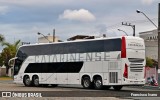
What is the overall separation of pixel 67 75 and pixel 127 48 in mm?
6548

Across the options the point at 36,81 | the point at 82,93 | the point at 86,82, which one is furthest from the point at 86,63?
the point at 36,81

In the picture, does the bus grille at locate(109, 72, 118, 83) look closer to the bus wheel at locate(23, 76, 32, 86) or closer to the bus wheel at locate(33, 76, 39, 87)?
the bus wheel at locate(33, 76, 39, 87)

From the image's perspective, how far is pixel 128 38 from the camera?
27.4m

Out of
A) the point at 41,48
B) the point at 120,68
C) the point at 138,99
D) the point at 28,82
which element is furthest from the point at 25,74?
the point at 138,99

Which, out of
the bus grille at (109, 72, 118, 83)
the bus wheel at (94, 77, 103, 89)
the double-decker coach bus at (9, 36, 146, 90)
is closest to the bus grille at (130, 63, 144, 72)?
the double-decker coach bus at (9, 36, 146, 90)

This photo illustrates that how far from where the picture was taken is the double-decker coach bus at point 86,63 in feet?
89.6

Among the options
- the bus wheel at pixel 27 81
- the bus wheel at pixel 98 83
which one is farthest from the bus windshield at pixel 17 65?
the bus wheel at pixel 98 83

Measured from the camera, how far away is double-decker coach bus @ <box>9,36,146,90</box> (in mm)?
27312

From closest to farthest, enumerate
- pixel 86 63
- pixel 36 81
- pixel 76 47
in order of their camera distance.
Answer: pixel 86 63, pixel 76 47, pixel 36 81

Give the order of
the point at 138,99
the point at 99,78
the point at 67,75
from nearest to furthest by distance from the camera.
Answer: the point at 138,99 → the point at 99,78 → the point at 67,75

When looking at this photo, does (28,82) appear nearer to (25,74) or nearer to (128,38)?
(25,74)

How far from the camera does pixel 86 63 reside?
2981 cm

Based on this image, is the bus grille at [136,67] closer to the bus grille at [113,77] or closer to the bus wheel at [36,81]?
the bus grille at [113,77]

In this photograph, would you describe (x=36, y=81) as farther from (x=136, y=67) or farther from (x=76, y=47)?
(x=136, y=67)
